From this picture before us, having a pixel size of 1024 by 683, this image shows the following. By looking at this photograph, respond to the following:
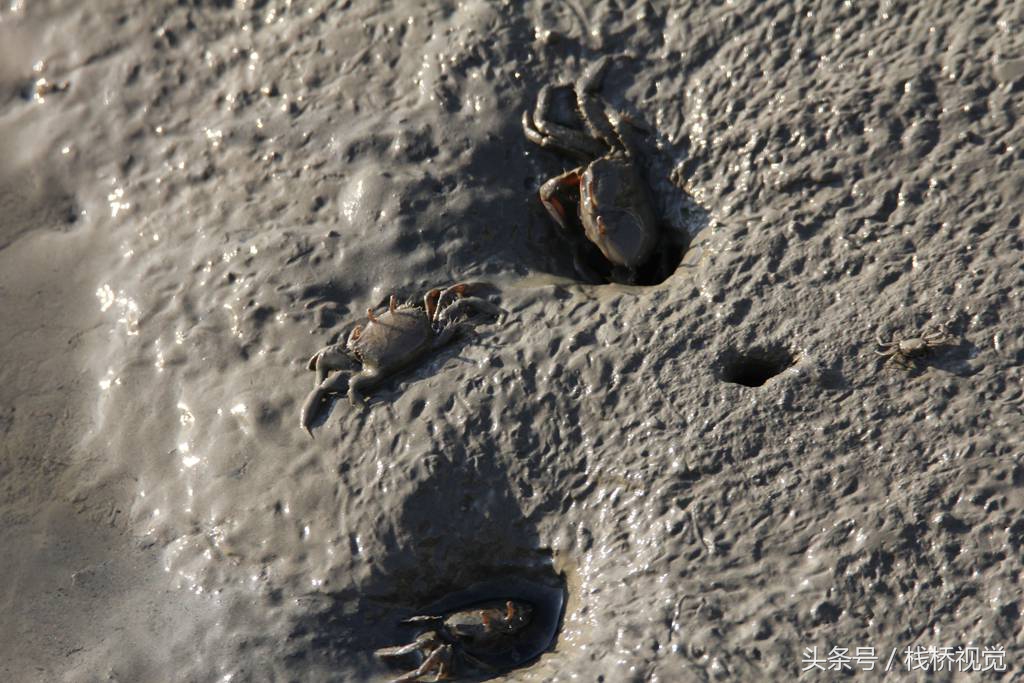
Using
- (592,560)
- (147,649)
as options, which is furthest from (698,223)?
(147,649)

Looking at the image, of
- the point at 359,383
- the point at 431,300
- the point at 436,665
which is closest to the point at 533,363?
the point at 431,300

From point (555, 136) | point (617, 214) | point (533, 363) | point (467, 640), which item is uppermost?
point (555, 136)

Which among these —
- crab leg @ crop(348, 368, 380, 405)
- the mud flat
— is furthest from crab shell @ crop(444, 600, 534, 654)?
crab leg @ crop(348, 368, 380, 405)

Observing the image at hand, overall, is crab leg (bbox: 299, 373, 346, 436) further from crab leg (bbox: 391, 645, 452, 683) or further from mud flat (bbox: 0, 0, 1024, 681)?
crab leg (bbox: 391, 645, 452, 683)

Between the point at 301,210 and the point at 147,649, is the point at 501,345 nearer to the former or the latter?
the point at 301,210

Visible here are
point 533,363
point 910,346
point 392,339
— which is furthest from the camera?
point 392,339

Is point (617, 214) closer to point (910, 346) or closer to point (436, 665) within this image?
point (910, 346)

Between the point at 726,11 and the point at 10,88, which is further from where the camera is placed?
the point at 10,88
